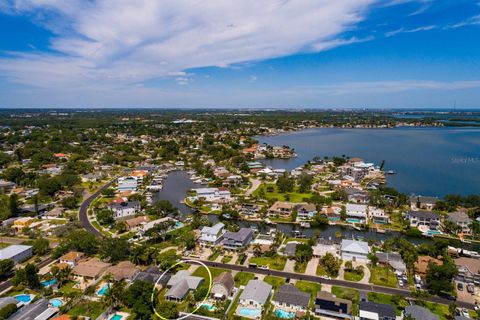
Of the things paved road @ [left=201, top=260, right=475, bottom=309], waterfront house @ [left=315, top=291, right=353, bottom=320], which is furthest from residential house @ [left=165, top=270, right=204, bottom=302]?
waterfront house @ [left=315, top=291, right=353, bottom=320]

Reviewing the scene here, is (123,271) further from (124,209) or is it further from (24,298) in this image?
(124,209)

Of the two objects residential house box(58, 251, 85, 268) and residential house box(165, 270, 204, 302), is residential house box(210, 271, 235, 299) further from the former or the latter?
residential house box(58, 251, 85, 268)

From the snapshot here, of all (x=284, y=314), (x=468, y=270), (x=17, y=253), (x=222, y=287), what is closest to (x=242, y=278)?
(x=222, y=287)

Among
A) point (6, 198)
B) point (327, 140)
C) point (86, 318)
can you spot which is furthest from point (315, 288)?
point (327, 140)

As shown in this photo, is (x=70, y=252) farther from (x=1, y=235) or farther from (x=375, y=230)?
(x=375, y=230)

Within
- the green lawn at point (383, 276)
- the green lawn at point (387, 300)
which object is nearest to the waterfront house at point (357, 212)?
the green lawn at point (383, 276)

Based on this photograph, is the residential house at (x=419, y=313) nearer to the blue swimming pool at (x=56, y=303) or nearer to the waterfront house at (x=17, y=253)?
the blue swimming pool at (x=56, y=303)
